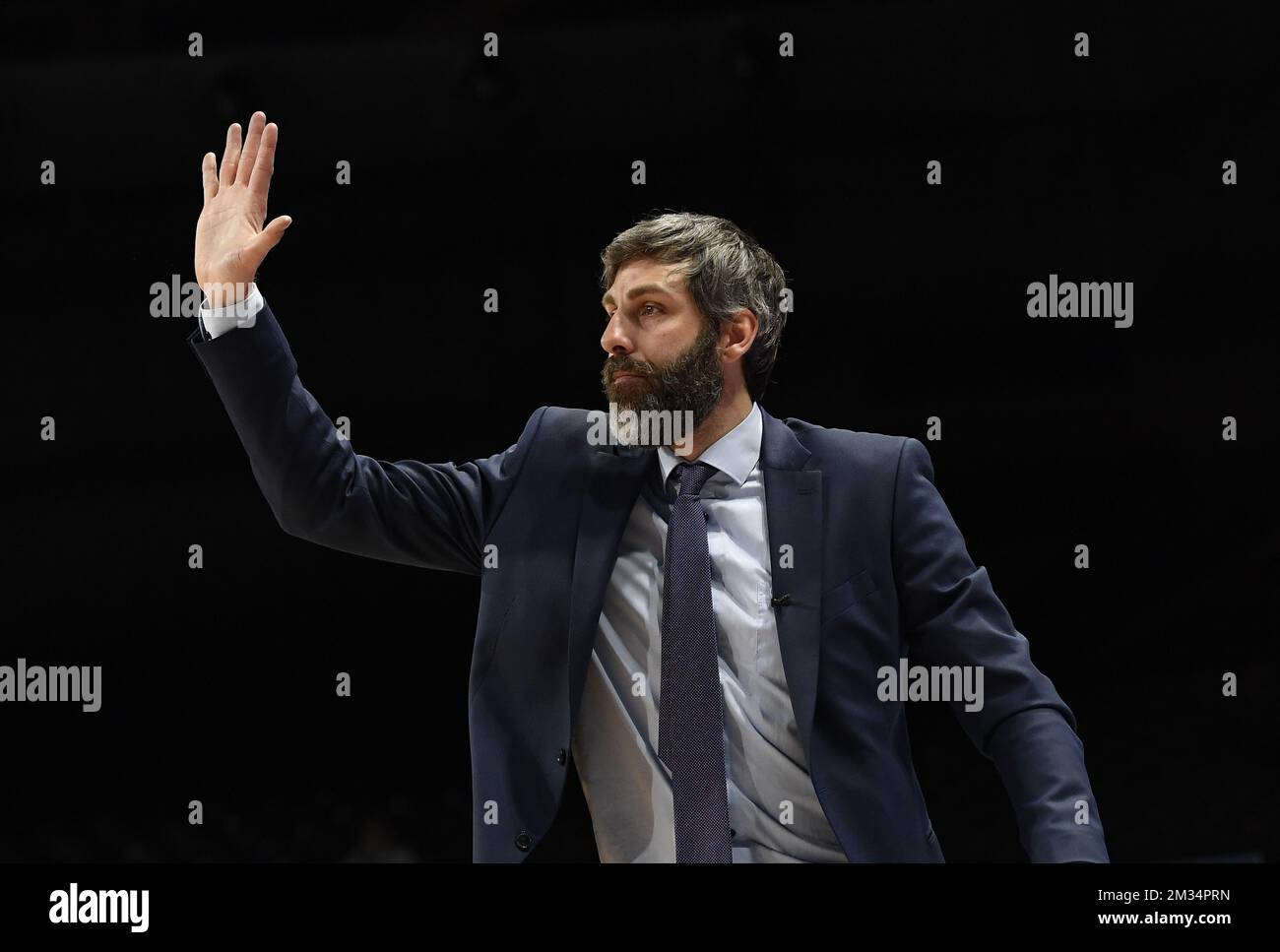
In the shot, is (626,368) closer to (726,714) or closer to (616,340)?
(616,340)

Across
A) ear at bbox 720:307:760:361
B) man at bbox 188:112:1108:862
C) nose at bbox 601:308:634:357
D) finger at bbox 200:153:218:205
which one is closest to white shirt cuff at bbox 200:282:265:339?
man at bbox 188:112:1108:862

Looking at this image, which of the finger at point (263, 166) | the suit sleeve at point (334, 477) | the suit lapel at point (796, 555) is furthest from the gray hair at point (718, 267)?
the finger at point (263, 166)

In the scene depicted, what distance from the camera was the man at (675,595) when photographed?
2414 millimetres

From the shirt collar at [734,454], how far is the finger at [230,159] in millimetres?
883

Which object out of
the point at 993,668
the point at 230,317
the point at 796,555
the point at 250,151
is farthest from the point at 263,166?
the point at 993,668

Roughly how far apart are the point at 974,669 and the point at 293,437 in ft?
3.91

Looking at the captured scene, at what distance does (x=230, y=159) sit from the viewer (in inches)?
Result: 101

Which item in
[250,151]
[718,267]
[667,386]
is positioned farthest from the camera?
[718,267]

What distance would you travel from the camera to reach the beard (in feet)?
8.77

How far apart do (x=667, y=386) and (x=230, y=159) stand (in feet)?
2.81

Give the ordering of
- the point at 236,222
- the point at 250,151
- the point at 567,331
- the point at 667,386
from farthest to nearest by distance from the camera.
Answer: the point at 567,331, the point at 667,386, the point at 250,151, the point at 236,222

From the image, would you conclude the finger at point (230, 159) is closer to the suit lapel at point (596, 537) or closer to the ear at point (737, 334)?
the suit lapel at point (596, 537)

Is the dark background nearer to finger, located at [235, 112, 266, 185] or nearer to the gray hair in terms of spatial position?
the gray hair

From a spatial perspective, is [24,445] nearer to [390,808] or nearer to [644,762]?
[390,808]
